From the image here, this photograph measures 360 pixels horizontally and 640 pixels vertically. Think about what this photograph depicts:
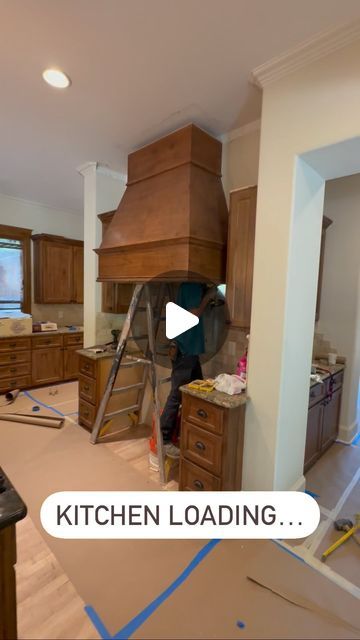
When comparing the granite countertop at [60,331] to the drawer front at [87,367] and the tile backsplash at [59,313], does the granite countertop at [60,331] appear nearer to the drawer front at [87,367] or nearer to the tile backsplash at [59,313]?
the tile backsplash at [59,313]

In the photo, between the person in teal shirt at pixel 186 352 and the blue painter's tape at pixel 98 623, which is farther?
the person in teal shirt at pixel 186 352

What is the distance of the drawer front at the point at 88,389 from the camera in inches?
115

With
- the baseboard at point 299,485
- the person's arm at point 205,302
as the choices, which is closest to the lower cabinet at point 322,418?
the baseboard at point 299,485

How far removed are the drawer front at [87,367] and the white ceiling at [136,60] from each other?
209cm

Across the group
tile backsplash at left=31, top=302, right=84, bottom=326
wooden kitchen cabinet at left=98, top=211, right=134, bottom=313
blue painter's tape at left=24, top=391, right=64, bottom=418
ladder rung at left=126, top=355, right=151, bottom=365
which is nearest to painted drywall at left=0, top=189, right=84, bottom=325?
tile backsplash at left=31, top=302, right=84, bottom=326

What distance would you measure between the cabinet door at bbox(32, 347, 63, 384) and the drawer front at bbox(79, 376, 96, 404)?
150 cm

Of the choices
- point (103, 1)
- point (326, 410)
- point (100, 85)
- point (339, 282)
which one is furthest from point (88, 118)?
point (326, 410)

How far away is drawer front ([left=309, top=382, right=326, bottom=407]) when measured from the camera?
2295mm

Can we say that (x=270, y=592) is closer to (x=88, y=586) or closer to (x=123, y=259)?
(x=88, y=586)

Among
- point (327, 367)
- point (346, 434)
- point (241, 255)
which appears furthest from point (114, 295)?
point (346, 434)

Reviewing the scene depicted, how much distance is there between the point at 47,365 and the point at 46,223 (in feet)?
7.58

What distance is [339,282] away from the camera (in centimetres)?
296

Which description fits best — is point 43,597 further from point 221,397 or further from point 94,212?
point 94,212

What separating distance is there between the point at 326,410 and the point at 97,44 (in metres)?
3.12
